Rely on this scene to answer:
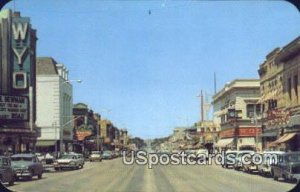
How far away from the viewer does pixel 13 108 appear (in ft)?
64.3

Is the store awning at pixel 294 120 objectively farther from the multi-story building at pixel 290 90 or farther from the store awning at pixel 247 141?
the store awning at pixel 247 141

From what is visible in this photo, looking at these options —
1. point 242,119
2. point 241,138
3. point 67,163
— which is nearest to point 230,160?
point 67,163

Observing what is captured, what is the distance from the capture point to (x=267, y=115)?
53.1 meters

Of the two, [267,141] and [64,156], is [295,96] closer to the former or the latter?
[267,141]

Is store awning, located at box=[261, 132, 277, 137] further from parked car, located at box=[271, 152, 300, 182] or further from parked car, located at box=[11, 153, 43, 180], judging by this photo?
parked car, located at box=[271, 152, 300, 182]

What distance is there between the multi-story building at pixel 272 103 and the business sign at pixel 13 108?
28.0m

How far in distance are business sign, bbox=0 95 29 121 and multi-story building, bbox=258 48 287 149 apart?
91.8 ft

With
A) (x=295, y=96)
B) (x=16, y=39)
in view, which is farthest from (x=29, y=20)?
(x=295, y=96)

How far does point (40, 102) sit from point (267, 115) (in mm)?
31279

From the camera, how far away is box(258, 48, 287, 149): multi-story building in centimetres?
4860

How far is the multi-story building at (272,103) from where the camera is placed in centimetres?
4860

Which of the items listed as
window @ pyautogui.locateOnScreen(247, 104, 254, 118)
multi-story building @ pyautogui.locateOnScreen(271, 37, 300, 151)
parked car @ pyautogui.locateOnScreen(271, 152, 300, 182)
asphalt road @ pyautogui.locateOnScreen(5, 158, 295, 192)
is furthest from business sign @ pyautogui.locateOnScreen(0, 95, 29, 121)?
window @ pyautogui.locateOnScreen(247, 104, 254, 118)

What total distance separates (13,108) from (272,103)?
35494 mm

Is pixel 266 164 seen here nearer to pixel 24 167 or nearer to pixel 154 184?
pixel 154 184
